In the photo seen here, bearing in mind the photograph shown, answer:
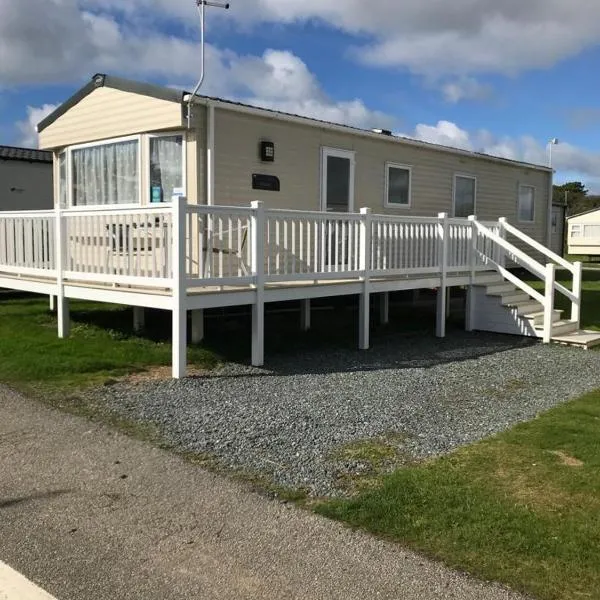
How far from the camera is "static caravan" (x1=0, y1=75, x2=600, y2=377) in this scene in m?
7.61

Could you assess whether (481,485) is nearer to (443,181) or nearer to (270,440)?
(270,440)

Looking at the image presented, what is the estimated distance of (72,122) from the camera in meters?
11.1

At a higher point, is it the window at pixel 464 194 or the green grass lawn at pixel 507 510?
the window at pixel 464 194

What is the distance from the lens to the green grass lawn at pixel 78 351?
695cm

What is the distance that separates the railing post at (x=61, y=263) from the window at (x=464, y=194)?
27.2ft

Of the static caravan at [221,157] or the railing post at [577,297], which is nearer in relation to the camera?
the static caravan at [221,157]

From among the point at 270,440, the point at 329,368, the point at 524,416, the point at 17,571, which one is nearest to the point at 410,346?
the point at 329,368

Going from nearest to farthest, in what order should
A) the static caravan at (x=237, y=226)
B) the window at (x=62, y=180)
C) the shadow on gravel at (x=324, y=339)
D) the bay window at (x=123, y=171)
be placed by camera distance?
the static caravan at (x=237, y=226) → the shadow on gravel at (x=324, y=339) → the bay window at (x=123, y=171) → the window at (x=62, y=180)

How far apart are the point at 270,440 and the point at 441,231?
633 centimetres

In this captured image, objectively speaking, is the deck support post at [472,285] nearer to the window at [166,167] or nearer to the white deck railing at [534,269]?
the white deck railing at [534,269]

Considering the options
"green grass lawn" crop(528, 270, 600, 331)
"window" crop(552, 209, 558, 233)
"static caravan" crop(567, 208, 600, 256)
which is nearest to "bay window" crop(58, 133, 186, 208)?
"green grass lawn" crop(528, 270, 600, 331)

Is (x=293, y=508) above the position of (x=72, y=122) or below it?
below

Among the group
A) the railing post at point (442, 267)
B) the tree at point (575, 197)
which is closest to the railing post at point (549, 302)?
the railing post at point (442, 267)

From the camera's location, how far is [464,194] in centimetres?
1442
